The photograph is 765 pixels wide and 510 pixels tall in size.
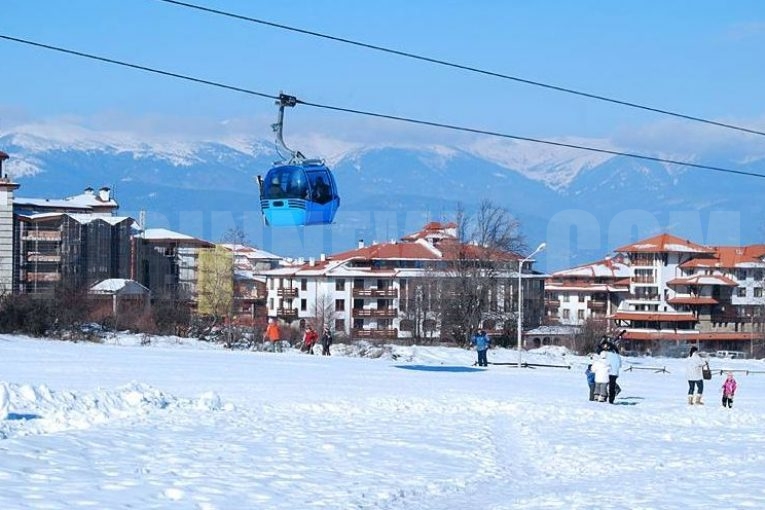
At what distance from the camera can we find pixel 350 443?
19.2 m

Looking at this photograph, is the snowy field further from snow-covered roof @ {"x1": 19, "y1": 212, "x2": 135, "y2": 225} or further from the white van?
snow-covered roof @ {"x1": 19, "y1": 212, "x2": 135, "y2": 225}

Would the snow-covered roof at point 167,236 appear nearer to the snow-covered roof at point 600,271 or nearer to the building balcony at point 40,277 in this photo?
the building balcony at point 40,277

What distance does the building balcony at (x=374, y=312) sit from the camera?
10681 cm

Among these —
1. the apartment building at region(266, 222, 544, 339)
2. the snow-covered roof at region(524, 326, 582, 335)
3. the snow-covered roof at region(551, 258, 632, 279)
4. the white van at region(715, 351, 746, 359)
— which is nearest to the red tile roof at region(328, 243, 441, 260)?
the apartment building at region(266, 222, 544, 339)

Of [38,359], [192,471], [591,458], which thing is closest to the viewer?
[192,471]

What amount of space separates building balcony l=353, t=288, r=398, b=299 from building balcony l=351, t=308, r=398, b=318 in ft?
3.51

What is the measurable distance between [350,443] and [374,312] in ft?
290

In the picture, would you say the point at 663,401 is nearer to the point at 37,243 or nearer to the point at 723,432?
the point at 723,432

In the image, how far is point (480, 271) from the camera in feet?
236

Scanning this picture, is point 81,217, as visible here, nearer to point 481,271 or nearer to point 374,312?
point 374,312

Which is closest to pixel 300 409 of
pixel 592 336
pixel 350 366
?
pixel 350 366

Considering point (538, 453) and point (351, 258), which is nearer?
point (538, 453)

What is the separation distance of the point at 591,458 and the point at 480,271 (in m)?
A: 52.4

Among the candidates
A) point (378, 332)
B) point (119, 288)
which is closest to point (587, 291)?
point (378, 332)
